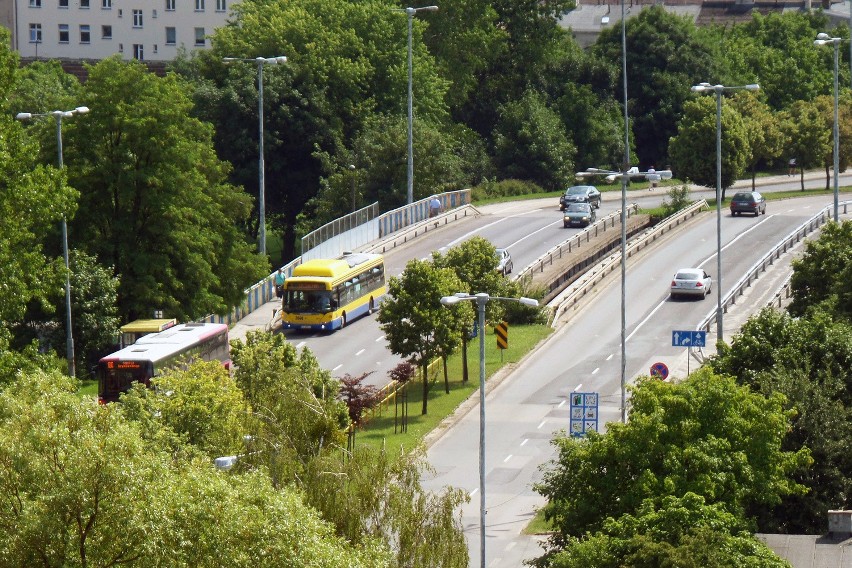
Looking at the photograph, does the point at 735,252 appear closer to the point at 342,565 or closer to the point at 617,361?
the point at 617,361

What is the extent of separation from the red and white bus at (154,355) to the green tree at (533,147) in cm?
5392

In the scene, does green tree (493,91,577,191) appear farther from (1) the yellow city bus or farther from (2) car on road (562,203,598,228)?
(1) the yellow city bus

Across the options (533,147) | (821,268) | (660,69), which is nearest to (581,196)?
(533,147)

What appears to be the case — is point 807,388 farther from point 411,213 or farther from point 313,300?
point 411,213

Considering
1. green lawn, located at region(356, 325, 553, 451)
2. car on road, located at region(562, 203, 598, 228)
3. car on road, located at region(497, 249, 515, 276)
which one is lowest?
green lawn, located at region(356, 325, 553, 451)

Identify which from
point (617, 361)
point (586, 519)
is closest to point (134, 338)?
point (617, 361)

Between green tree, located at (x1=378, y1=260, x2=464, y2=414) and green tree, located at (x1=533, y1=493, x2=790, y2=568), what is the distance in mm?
22240

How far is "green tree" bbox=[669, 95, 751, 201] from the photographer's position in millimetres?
94500

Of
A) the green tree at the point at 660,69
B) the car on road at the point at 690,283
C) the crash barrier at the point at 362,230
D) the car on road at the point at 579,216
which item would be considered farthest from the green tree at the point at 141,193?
the green tree at the point at 660,69

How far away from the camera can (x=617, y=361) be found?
6059cm

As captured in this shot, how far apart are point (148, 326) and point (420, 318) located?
10728 mm

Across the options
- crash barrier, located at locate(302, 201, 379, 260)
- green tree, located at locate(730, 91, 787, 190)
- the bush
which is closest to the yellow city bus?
crash barrier, located at locate(302, 201, 379, 260)

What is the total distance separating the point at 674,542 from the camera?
30.5 meters

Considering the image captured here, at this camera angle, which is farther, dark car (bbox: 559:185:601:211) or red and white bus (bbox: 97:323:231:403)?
dark car (bbox: 559:185:601:211)
